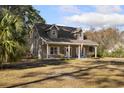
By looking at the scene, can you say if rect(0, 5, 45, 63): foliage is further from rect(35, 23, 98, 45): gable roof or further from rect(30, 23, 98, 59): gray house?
rect(35, 23, 98, 45): gable roof

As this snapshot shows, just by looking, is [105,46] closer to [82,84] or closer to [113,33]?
[113,33]

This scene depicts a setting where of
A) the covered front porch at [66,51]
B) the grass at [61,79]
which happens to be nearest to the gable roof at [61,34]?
the covered front porch at [66,51]

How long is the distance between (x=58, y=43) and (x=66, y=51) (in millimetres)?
2322

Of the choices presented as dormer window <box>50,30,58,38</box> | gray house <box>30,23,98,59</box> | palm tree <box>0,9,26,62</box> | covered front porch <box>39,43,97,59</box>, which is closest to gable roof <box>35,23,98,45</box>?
gray house <box>30,23,98,59</box>

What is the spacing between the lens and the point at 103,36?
165ft

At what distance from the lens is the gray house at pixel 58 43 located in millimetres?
36594

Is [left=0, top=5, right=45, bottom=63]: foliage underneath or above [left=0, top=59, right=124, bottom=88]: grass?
above

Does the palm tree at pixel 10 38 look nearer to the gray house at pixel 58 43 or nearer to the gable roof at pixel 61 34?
the gray house at pixel 58 43

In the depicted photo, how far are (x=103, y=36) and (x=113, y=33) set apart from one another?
4.26 meters

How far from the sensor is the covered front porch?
3662 cm

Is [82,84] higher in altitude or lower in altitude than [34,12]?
lower

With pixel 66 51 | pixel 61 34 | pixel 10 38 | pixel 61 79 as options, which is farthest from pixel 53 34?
pixel 61 79

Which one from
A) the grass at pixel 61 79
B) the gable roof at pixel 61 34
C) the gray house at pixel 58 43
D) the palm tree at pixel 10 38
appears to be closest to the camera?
the grass at pixel 61 79
